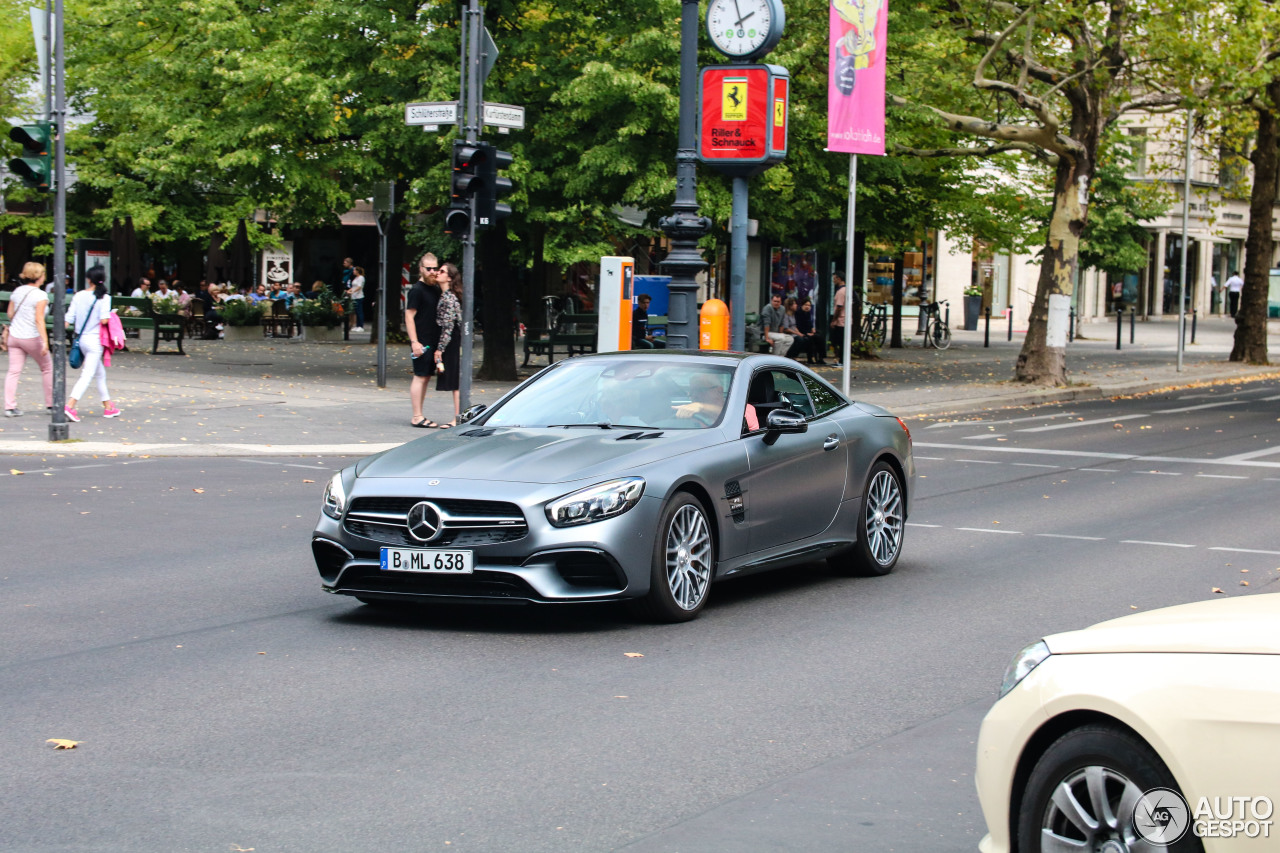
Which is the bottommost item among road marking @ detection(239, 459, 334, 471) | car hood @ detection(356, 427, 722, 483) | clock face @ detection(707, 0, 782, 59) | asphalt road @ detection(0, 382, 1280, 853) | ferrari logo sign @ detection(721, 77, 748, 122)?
road marking @ detection(239, 459, 334, 471)

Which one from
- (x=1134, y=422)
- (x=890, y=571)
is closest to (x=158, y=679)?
(x=890, y=571)

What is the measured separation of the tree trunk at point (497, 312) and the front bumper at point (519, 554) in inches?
728

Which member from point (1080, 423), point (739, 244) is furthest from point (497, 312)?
point (1080, 423)

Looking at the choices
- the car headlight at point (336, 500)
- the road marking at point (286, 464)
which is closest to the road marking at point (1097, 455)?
the road marking at point (286, 464)

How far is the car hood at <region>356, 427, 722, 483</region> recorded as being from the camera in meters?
7.80

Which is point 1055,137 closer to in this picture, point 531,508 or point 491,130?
point 491,130

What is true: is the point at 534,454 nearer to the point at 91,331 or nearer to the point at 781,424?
the point at 781,424

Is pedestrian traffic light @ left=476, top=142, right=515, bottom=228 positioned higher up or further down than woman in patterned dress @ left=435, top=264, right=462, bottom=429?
higher up

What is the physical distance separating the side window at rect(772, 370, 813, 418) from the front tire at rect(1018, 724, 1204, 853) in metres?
5.65

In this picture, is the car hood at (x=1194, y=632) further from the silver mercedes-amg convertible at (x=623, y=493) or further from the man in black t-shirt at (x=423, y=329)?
the man in black t-shirt at (x=423, y=329)

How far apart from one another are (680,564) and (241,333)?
32690mm

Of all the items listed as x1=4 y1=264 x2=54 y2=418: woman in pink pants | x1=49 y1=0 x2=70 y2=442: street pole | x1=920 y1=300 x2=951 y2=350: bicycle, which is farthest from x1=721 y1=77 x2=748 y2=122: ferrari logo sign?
x1=920 y1=300 x2=951 y2=350: bicycle

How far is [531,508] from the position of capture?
7539 millimetres

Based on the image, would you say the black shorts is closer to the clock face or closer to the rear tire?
the clock face
